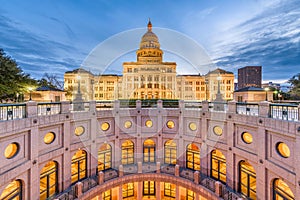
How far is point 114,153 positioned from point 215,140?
9817 mm

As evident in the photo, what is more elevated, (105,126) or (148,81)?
(148,81)

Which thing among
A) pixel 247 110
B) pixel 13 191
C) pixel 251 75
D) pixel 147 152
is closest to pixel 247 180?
pixel 247 110

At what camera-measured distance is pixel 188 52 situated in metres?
18.6

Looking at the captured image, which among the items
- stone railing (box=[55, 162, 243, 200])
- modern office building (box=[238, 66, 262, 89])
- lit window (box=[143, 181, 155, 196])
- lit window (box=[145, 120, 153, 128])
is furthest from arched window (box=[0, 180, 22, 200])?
modern office building (box=[238, 66, 262, 89])

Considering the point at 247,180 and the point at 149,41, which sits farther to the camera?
the point at 149,41

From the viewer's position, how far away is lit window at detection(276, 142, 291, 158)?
819 centimetres

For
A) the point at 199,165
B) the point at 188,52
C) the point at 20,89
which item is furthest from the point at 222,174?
the point at 20,89

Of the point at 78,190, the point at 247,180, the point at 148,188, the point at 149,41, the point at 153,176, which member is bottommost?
the point at 148,188

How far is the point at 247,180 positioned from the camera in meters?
10.9

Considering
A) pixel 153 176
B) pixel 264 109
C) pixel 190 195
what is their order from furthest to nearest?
pixel 190 195
pixel 153 176
pixel 264 109

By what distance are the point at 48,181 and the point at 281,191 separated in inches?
605

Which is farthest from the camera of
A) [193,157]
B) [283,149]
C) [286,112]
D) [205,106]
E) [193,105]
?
[193,105]

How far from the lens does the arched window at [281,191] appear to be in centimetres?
825

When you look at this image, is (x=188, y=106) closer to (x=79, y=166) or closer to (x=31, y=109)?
(x=79, y=166)
